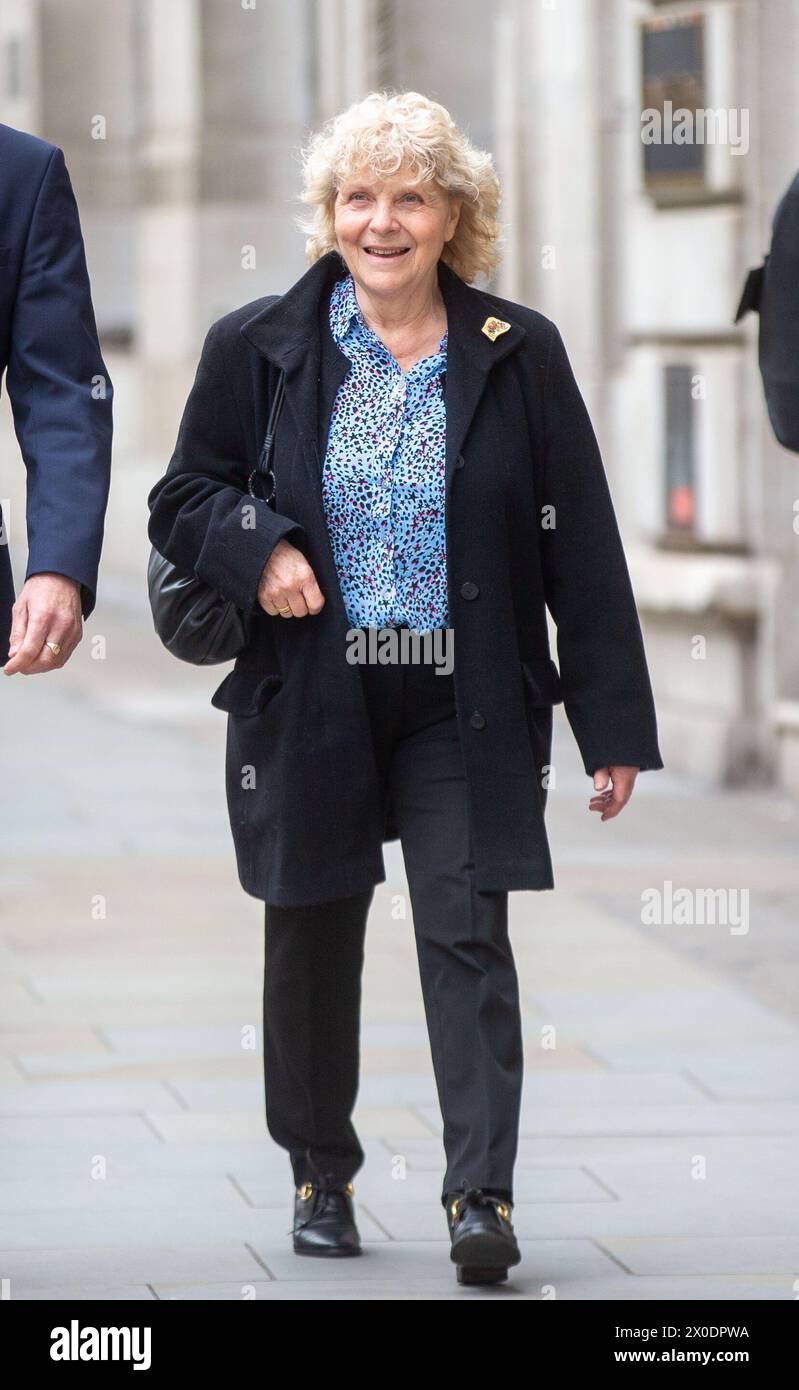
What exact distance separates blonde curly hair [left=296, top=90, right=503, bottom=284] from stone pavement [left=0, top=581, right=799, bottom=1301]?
5.35 feet

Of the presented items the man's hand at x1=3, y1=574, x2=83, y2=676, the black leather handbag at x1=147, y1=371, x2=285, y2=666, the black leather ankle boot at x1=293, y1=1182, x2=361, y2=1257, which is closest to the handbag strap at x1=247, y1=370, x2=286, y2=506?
the black leather handbag at x1=147, y1=371, x2=285, y2=666

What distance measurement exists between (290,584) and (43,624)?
0.52 metres

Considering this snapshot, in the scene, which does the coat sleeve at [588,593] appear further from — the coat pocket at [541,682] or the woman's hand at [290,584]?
the woman's hand at [290,584]

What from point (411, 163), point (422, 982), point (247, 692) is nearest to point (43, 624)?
point (247, 692)

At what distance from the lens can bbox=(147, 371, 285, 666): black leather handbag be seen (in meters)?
4.52

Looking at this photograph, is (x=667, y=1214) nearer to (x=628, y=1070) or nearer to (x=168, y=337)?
(x=628, y=1070)

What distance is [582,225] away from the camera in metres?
12.4

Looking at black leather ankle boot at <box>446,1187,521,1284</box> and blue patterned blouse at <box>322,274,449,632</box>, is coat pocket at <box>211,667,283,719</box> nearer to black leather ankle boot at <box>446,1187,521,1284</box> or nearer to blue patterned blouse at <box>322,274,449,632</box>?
blue patterned blouse at <box>322,274,449,632</box>

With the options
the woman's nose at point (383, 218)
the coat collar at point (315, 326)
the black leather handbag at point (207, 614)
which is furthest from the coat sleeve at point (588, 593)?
the black leather handbag at point (207, 614)

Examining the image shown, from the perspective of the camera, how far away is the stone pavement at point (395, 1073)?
4.61 m

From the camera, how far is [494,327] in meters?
4.55

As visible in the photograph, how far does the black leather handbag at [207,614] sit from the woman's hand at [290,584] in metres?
0.11

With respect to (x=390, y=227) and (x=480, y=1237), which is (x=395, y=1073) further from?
(x=390, y=227)

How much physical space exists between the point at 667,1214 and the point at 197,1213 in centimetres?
81
